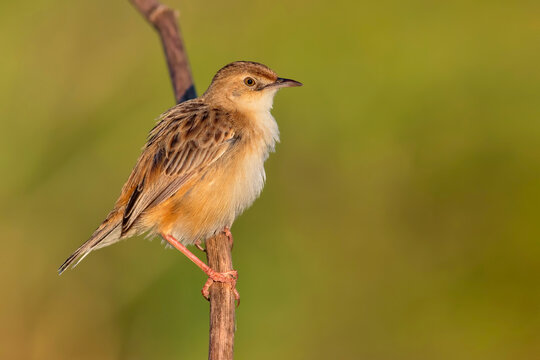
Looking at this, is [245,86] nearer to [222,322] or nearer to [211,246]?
[211,246]

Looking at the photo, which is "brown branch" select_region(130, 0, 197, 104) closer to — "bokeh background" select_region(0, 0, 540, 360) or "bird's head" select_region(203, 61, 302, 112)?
"bird's head" select_region(203, 61, 302, 112)

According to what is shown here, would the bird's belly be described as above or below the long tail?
above

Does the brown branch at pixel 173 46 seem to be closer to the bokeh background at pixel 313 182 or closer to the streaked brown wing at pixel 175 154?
the streaked brown wing at pixel 175 154

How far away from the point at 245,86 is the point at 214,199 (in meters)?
0.97

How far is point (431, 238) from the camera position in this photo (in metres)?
6.46

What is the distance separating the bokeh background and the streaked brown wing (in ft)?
4.47

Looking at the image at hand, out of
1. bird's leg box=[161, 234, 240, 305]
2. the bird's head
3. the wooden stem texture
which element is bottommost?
the wooden stem texture

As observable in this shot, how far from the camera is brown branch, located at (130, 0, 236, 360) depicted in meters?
3.64

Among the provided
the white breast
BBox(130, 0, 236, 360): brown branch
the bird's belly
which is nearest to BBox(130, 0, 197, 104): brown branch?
BBox(130, 0, 236, 360): brown branch

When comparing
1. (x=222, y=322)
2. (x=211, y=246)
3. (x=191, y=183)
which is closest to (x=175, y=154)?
(x=191, y=183)

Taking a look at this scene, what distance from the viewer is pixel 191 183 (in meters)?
4.86

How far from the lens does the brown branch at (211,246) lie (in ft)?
11.9

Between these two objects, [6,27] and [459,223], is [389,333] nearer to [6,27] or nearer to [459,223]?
[459,223]

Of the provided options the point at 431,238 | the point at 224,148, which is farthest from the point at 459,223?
the point at 224,148
